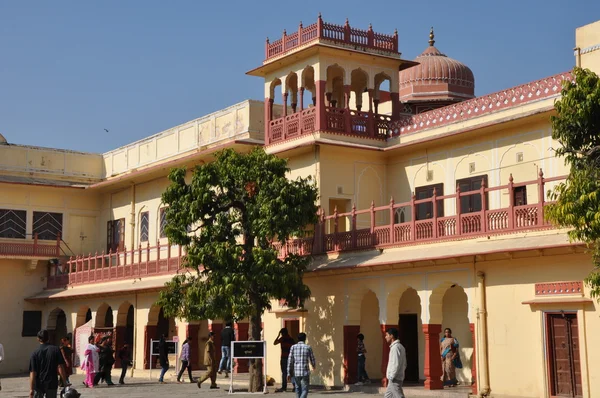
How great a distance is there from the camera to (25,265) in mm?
34125

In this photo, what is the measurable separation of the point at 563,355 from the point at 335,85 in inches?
481

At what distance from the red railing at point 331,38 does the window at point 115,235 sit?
11.8 metres

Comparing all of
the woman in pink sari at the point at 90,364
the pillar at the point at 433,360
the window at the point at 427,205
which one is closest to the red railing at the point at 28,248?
the woman in pink sari at the point at 90,364

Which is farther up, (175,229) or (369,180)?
(369,180)

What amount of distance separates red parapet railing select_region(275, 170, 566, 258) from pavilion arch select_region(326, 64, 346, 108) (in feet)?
12.2

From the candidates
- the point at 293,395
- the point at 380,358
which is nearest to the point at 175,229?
the point at 293,395

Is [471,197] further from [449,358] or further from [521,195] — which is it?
[449,358]

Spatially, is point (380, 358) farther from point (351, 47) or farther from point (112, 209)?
point (112, 209)

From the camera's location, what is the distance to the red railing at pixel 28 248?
32.7 metres

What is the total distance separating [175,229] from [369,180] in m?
6.40

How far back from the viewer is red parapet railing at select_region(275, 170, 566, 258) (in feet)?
57.0

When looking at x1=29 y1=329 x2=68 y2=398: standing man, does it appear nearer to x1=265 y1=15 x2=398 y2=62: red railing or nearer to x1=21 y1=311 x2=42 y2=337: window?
x1=265 y1=15 x2=398 y2=62: red railing

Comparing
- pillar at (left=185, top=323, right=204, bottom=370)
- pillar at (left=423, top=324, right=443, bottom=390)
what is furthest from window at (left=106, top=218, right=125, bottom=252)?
pillar at (left=423, top=324, right=443, bottom=390)

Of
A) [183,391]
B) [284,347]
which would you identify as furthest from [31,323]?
[284,347]
